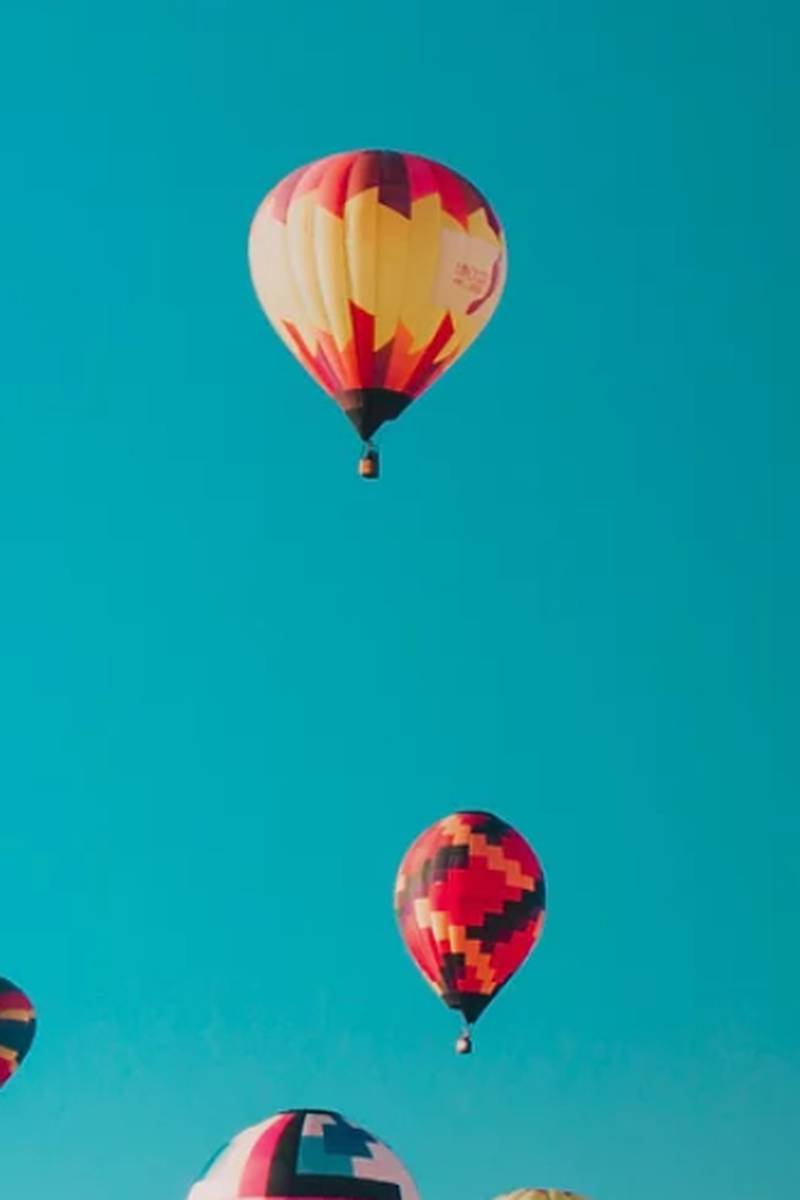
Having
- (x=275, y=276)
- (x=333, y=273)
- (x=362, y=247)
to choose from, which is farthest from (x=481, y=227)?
(x=275, y=276)

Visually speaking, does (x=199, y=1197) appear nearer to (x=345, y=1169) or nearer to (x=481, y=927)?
(x=345, y=1169)

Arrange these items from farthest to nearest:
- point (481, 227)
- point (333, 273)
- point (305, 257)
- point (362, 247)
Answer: point (481, 227) < point (305, 257) < point (333, 273) < point (362, 247)

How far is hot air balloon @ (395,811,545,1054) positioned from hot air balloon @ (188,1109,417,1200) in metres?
9.14

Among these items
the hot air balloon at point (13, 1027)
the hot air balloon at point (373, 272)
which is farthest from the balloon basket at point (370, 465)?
the hot air balloon at point (13, 1027)

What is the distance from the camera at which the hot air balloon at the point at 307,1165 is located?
36.0 m

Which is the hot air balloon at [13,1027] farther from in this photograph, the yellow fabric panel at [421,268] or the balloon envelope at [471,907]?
the yellow fabric panel at [421,268]

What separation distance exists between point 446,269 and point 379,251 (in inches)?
31.3

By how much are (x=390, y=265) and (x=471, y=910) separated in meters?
8.35

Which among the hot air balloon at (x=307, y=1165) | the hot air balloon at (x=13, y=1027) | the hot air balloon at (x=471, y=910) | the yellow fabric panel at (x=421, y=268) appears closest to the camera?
the hot air balloon at (x=307, y=1165)

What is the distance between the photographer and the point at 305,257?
4169cm

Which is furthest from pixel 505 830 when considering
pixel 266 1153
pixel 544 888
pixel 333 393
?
pixel 266 1153

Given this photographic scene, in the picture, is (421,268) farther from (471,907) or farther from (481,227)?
(471,907)

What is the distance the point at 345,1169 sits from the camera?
36.1 meters

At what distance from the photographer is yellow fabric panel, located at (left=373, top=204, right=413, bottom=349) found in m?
41.4
